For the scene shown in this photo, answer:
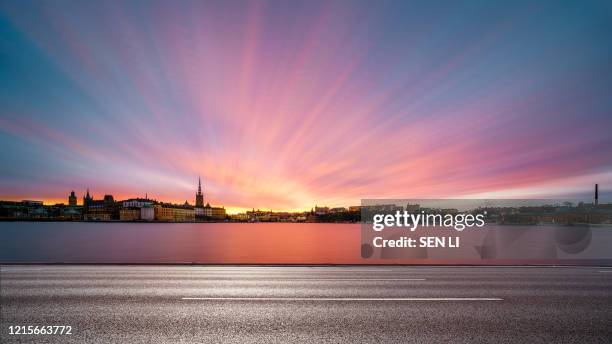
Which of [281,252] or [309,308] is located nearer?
[309,308]

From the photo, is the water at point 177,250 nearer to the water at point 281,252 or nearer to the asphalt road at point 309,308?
the water at point 281,252

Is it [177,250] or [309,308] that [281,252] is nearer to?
[177,250]

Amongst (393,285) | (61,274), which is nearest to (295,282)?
(393,285)

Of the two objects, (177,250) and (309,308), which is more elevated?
(309,308)

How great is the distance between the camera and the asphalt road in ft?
22.1

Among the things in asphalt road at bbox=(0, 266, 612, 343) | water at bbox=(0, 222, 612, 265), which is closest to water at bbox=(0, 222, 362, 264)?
water at bbox=(0, 222, 612, 265)

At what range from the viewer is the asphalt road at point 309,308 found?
22.1 feet

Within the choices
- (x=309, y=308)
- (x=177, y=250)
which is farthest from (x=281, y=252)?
(x=309, y=308)

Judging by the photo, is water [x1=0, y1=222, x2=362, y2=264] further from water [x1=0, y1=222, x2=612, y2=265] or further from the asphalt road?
the asphalt road

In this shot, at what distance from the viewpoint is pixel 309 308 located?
866 cm

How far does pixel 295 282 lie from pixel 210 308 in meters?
4.45

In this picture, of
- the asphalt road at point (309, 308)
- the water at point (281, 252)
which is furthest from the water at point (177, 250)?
the asphalt road at point (309, 308)

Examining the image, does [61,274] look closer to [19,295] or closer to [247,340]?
[19,295]

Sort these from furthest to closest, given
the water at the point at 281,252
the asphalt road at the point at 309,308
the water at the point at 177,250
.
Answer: the water at the point at 177,250
the water at the point at 281,252
the asphalt road at the point at 309,308
